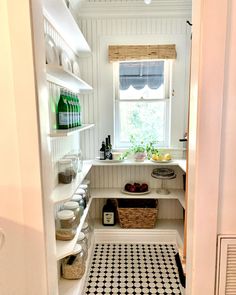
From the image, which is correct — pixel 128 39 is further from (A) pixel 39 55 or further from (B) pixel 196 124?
(B) pixel 196 124

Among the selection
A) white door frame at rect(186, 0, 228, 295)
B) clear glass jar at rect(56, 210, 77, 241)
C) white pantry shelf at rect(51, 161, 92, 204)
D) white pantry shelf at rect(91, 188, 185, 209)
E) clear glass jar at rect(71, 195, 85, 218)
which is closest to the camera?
white door frame at rect(186, 0, 228, 295)

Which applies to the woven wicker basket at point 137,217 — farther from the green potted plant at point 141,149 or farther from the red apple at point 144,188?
the green potted plant at point 141,149

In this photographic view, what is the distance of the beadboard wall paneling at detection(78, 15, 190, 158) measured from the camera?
2619mm

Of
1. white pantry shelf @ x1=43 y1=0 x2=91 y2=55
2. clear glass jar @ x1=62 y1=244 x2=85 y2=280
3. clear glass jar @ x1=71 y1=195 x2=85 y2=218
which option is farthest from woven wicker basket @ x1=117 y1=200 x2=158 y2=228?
white pantry shelf @ x1=43 y1=0 x2=91 y2=55

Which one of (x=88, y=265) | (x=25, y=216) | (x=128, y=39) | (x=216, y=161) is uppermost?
(x=128, y=39)

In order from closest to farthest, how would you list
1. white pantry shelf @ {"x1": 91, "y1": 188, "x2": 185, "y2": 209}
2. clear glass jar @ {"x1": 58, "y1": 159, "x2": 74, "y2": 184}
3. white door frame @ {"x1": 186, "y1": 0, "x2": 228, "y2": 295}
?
white door frame @ {"x1": 186, "y1": 0, "x2": 228, "y2": 295}, clear glass jar @ {"x1": 58, "y1": 159, "x2": 74, "y2": 184}, white pantry shelf @ {"x1": 91, "y1": 188, "x2": 185, "y2": 209}

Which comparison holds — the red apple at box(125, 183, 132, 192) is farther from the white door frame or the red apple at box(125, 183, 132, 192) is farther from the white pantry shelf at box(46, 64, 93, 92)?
the white door frame

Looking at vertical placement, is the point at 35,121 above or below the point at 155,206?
above

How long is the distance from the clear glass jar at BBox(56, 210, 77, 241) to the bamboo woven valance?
1796mm

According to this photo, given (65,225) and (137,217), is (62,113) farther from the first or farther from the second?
(137,217)

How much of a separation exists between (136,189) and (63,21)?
5.97 ft

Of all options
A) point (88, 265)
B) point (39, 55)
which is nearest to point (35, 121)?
point (39, 55)

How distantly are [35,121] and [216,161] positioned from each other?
74 centimetres

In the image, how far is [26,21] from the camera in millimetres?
912
